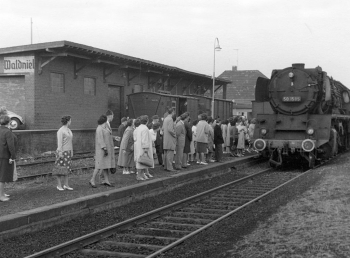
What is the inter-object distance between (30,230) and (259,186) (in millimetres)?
6793

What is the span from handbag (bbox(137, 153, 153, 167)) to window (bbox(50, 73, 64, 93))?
996 cm

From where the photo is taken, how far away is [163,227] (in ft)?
24.8

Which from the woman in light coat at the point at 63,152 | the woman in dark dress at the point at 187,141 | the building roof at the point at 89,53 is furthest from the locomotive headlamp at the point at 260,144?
the building roof at the point at 89,53

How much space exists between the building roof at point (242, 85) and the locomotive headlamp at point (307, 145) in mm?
43262

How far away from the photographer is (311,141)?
14461 mm

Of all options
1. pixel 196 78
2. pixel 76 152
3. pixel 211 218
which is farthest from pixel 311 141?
pixel 196 78

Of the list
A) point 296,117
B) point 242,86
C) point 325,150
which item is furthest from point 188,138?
point 242,86

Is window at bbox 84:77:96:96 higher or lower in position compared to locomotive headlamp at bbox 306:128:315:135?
higher

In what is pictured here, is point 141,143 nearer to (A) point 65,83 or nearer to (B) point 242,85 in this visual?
(A) point 65,83

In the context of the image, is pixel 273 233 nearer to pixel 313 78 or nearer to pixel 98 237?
pixel 98 237

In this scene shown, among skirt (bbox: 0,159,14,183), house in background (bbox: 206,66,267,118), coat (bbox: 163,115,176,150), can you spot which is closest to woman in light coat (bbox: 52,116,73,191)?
skirt (bbox: 0,159,14,183)

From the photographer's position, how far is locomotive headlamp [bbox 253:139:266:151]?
1534 centimetres

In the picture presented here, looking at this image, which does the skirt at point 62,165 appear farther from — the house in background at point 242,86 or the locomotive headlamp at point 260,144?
the house in background at point 242,86

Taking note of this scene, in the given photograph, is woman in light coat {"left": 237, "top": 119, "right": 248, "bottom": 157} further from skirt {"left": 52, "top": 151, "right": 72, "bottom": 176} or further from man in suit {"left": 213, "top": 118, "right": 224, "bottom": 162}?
skirt {"left": 52, "top": 151, "right": 72, "bottom": 176}
